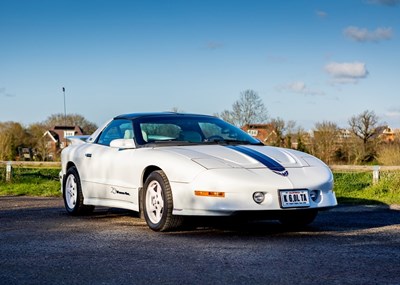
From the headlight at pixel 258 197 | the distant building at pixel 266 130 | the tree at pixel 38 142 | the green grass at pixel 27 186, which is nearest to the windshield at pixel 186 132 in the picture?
the headlight at pixel 258 197

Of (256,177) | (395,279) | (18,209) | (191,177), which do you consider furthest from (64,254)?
(18,209)

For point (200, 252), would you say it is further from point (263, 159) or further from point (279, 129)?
point (279, 129)

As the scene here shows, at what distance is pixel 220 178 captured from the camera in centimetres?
679

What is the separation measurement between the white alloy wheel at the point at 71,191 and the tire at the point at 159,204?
2249 mm

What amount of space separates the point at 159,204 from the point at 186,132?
4.02 ft

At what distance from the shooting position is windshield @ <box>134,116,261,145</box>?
26.4 ft

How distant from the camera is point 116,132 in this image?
9.01 meters

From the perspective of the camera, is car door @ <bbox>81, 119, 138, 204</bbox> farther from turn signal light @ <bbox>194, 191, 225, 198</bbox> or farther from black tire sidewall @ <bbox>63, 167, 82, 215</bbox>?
turn signal light @ <bbox>194, 191, 225, 198</bbox>

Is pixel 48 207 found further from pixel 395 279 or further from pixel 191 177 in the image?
pixel 395 279

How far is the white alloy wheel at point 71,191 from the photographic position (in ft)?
31.2

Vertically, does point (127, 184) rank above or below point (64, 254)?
above

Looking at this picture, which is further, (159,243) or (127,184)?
(127,184)

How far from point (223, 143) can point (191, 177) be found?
47.4 inches

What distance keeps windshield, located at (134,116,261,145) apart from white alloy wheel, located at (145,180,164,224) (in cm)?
66
